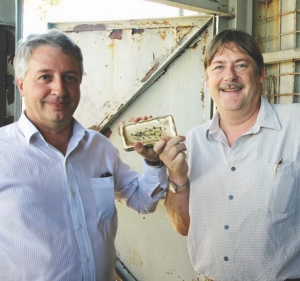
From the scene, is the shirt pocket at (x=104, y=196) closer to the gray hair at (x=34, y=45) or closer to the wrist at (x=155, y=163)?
the wrist at (x=155, y=163)

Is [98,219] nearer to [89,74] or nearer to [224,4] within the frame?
[224,4]

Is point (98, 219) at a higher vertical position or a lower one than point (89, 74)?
lower

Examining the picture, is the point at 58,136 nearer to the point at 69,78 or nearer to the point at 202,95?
the point at 69,78

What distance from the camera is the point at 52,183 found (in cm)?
138

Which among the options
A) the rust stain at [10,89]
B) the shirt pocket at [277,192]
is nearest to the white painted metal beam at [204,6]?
the rust stain at [10,89]

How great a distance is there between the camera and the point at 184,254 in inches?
115

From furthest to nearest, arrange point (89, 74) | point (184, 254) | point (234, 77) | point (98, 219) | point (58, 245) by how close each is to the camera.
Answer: point (89, 74), point (184, 254), point (234, 77), point (98, 219), point (58, 245)

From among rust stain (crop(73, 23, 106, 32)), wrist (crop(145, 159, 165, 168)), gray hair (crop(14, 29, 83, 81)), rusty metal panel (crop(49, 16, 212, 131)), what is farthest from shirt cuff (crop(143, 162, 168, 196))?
rust stain (crop(73, 23, 106, 32))

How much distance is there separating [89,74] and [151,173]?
183 centimetres

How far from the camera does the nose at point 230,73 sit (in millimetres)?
1601

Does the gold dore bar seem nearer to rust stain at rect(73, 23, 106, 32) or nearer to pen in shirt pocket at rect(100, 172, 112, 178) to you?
pen in shirt pocket at rect(100, 172, 112, 178)

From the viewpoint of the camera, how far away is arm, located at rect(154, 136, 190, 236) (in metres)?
1.49

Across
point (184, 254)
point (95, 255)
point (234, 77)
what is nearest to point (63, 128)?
point (95, 255)

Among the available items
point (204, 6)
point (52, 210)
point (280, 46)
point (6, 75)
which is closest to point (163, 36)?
point (204, 6)
